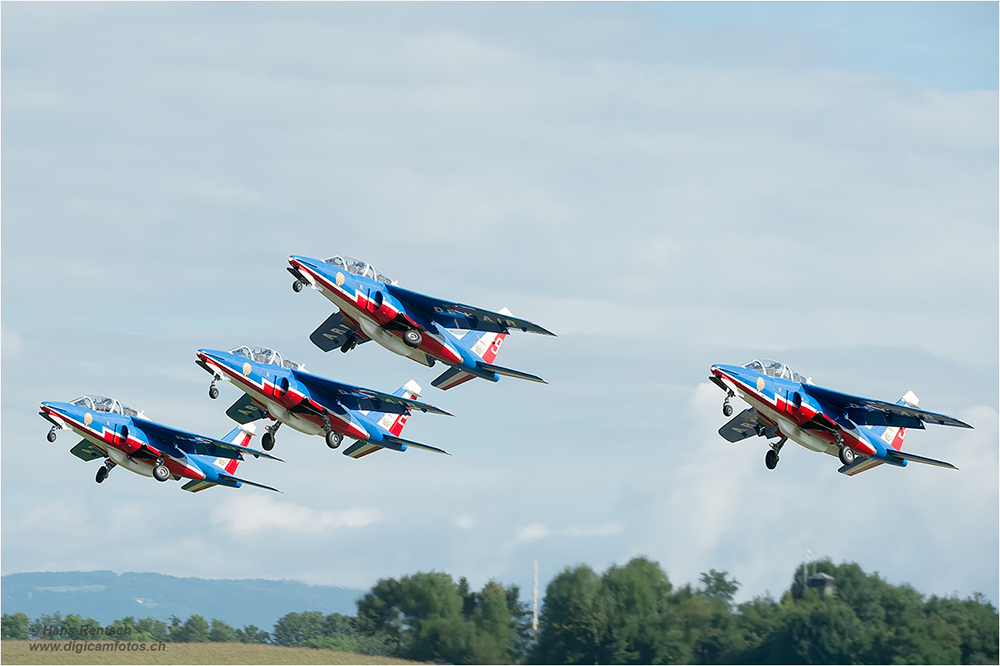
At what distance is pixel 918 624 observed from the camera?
2783 inches

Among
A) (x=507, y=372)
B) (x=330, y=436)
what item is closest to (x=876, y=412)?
(x=507, y=372)

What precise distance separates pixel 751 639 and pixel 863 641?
683 cm

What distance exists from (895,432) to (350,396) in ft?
85.7

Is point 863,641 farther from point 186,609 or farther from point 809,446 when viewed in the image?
point 186,609

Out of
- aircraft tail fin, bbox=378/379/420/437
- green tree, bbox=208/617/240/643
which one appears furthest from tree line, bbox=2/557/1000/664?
aircraft tail fin, bbox=378/379/420/437

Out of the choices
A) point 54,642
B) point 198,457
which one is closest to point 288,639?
point 54,642

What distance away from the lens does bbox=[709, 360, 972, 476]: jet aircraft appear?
45.4 meters

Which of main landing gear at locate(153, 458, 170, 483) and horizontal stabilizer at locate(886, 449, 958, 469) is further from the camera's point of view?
main landing gear at locate(153, 458, 170, 483)

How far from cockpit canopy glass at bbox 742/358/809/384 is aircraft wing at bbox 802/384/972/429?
0.82 metres

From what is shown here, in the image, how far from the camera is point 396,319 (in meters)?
48.9

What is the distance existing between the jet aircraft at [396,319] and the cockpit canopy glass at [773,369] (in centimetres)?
885

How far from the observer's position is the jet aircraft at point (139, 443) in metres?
56.2

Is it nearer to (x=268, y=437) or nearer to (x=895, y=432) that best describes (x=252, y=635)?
(x=268, y=437)

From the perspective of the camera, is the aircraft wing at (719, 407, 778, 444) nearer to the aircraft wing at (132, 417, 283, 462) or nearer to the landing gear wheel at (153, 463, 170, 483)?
the aircraft wing at (132, 417, 283, 462)
